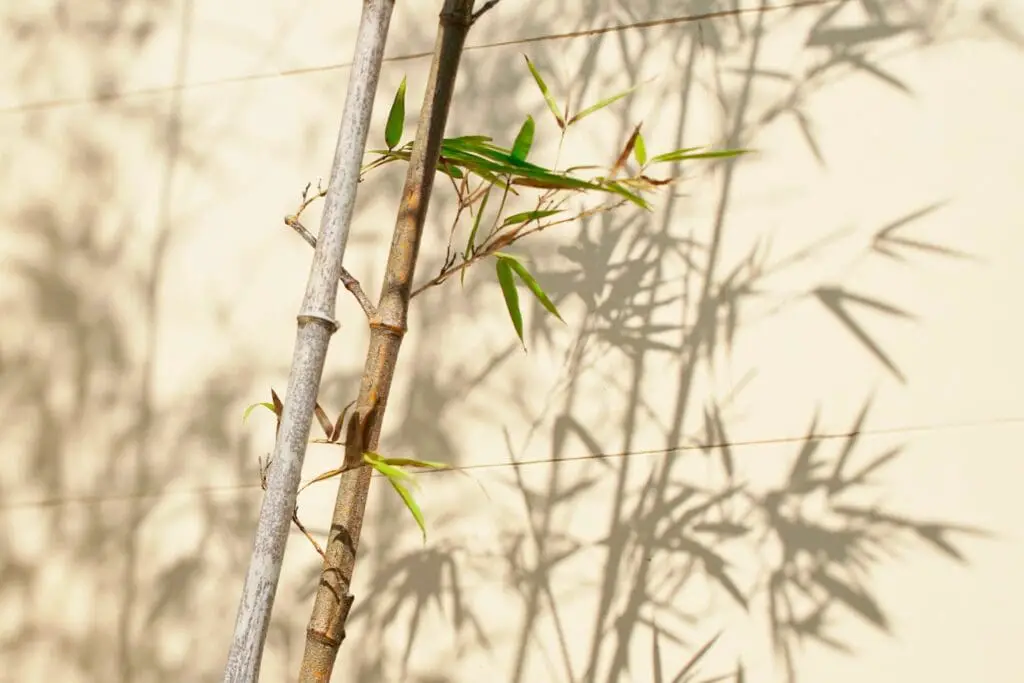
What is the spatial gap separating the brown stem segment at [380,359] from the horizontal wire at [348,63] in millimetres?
814

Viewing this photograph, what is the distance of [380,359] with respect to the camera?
4.35ft

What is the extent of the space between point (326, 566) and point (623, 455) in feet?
2.64

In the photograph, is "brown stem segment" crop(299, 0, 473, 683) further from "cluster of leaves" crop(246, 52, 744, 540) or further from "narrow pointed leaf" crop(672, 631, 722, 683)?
"narrow pointed leaf" crop(672, 631, 722, 683)

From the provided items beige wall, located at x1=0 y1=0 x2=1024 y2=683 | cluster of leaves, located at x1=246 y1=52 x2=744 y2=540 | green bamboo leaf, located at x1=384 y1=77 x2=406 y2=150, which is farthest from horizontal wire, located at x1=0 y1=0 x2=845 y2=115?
green bamboo leaf, located at x1=384 y1=77 x2=406 y2=150

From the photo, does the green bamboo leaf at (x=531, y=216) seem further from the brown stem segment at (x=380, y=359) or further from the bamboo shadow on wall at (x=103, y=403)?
the bamboo shadow on wall at (x=103, y=403)

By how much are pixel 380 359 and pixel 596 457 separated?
0.77 metres

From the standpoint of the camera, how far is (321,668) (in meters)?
1.30

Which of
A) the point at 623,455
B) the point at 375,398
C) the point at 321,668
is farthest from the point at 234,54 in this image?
the point at 321,668

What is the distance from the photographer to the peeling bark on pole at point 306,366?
3.86 ft

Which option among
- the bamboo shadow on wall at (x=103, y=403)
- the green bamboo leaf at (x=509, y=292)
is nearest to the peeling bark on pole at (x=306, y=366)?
the green bamboo leaf at (x=509, y=292)

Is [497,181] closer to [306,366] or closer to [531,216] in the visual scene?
[531,216]

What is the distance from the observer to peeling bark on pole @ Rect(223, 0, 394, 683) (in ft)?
3.86

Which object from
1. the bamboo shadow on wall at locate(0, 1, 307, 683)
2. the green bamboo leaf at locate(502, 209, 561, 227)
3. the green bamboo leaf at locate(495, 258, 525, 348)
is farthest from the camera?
the bamboo shadow on wall at locate(0, 1, 307, 683)

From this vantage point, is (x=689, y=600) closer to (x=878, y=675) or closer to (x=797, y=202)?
(x=878, y=675)
